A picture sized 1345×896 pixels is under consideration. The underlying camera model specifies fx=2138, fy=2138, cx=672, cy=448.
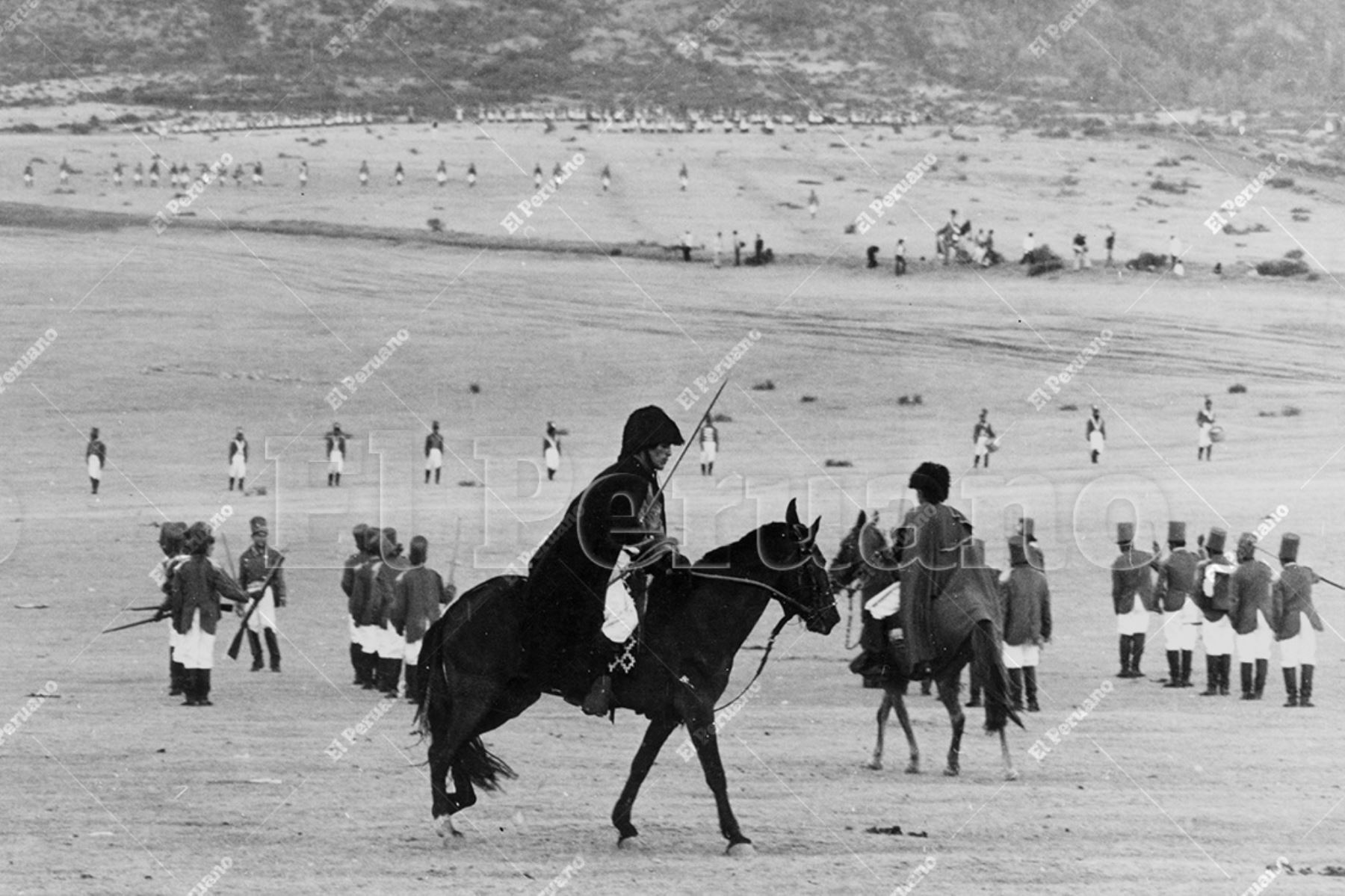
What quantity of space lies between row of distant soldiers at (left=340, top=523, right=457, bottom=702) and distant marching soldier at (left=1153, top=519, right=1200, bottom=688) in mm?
6592

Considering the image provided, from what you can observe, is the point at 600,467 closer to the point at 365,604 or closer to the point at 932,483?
the point at 365,604

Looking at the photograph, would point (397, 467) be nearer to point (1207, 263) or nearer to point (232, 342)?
point (232, 342)

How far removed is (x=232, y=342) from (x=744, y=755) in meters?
30.7

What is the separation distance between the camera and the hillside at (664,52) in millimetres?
80688

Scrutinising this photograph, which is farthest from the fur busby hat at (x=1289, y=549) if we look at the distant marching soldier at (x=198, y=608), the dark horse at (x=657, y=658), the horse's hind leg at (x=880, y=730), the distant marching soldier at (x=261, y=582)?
the distant marching soldier at (x=261, y=582)

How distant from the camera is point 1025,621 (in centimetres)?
1830

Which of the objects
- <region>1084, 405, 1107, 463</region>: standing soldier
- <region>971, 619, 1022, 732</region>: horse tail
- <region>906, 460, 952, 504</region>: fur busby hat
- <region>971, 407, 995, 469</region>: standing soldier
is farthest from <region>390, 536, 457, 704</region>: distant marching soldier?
<region>1084, 405, 1107, 463</region>: standing soldier

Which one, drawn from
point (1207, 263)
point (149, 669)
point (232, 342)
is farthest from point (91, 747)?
point (1207, 263)

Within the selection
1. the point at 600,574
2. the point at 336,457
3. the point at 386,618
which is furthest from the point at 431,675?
the point at 336,457

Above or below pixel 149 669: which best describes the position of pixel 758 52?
above

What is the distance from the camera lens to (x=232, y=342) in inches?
1738

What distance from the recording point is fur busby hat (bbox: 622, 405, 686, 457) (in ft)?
38.2

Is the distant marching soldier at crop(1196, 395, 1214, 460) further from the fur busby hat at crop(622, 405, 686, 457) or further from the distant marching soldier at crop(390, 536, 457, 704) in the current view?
the fur busby hat at crop(622, 405, 686, 457)

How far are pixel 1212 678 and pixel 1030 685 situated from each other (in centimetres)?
198
